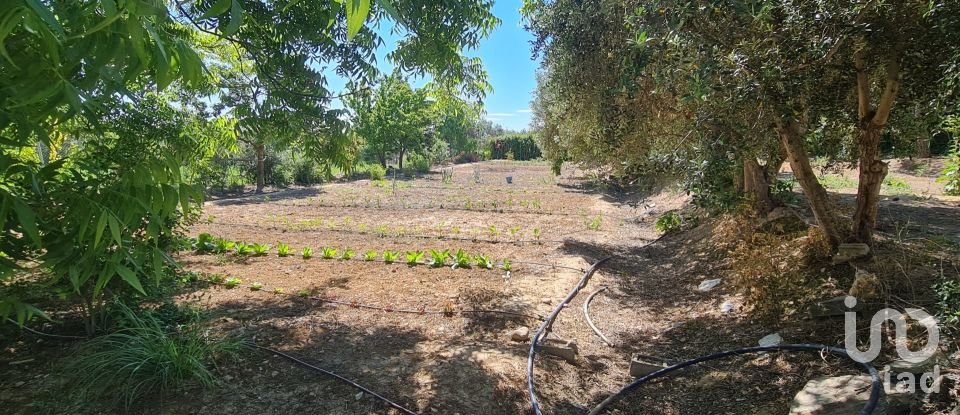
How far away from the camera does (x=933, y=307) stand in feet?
11.5

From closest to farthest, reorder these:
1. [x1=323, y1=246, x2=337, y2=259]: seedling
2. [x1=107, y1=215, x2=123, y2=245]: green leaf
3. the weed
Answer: [x1=107, y1=215, x2=123, y2=245]: green leaf < [x1=323, y1=246, x2=337, y2=259]: seedling < the weed

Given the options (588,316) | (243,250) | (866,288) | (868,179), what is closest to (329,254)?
(243,250)

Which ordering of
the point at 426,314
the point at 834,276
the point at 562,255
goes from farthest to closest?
1. the point at 562,255
2. the point at 426,314
3. the point at 834,276

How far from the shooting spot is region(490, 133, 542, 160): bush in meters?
50.4

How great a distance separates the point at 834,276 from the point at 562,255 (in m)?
3.88

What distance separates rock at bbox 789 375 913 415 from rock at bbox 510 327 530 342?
2.09 m

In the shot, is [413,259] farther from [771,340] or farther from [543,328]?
[771,340]

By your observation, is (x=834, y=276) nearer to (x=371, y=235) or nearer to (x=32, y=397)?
(x=32, y=397)

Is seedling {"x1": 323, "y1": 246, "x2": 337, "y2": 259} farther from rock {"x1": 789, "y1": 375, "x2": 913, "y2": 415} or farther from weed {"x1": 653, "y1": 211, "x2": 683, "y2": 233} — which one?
weed {"x1": 653, "y1": 211, "x2": 683, "y2": 233}

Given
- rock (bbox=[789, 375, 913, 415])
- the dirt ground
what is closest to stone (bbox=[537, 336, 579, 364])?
the dirt ground

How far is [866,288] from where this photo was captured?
3.85 metres

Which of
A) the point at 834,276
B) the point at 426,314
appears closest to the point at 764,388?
the point at 834,276

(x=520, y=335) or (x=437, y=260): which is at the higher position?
(x=437, y=260)

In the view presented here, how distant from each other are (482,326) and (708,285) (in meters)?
3.10
